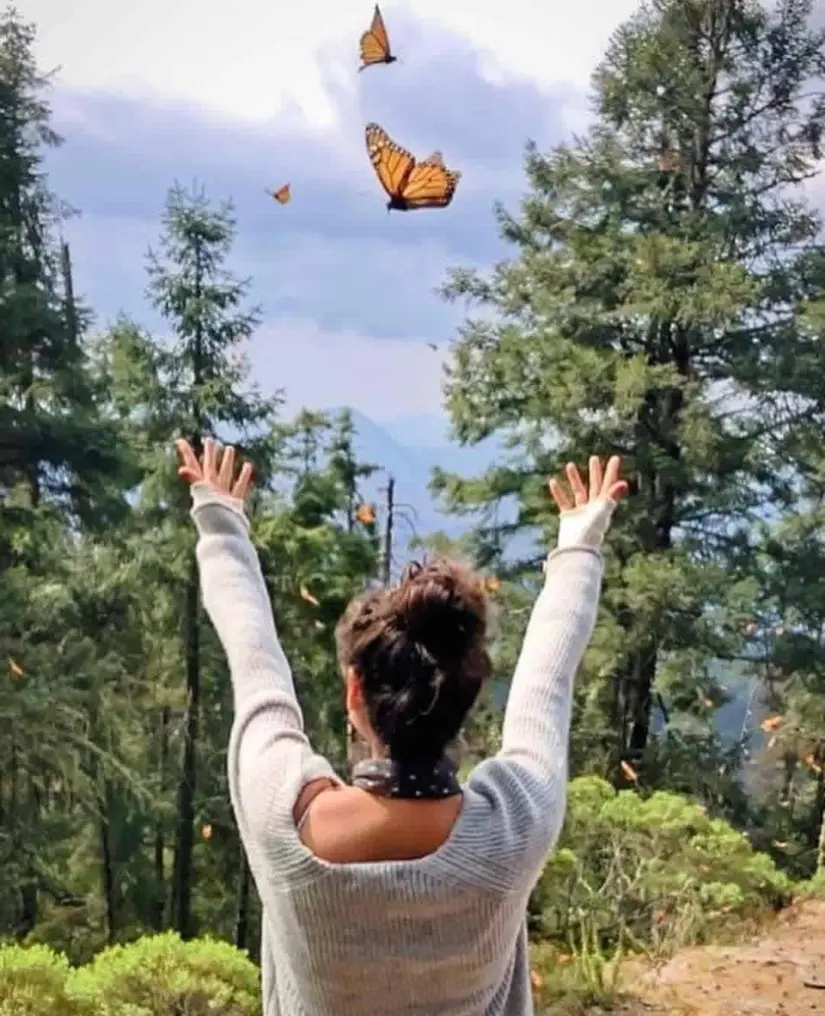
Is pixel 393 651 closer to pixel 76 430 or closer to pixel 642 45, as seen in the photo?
pixel 76 430

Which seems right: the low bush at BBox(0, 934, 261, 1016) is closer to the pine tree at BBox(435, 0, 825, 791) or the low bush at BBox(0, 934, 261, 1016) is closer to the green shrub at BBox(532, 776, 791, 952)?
the green shrub at BBox(532, 776, 791, 952)

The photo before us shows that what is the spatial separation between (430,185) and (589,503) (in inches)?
91.0

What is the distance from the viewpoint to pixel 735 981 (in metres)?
3.08

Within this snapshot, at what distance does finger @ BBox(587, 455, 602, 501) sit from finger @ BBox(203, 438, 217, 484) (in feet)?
1.16

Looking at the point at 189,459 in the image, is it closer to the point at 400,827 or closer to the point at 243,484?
the point at 243,484

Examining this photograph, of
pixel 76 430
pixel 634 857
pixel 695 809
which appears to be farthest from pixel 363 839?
pixel 76 430

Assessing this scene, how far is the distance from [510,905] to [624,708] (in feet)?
22.2

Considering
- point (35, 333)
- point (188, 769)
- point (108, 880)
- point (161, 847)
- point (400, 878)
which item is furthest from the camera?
point (161, 847)

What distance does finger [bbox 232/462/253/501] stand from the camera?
115 cm

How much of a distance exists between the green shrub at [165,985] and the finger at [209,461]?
5.42 feet

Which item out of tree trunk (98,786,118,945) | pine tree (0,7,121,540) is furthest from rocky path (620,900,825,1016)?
tree trunk (98,786,118,945)

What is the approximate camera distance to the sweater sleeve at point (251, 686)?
35.2 inches

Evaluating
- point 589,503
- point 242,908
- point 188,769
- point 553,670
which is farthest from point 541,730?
point 242,908

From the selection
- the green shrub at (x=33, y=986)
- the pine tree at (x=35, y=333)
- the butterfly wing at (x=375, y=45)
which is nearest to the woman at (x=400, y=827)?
the green shrub at (x=33, y=986)
